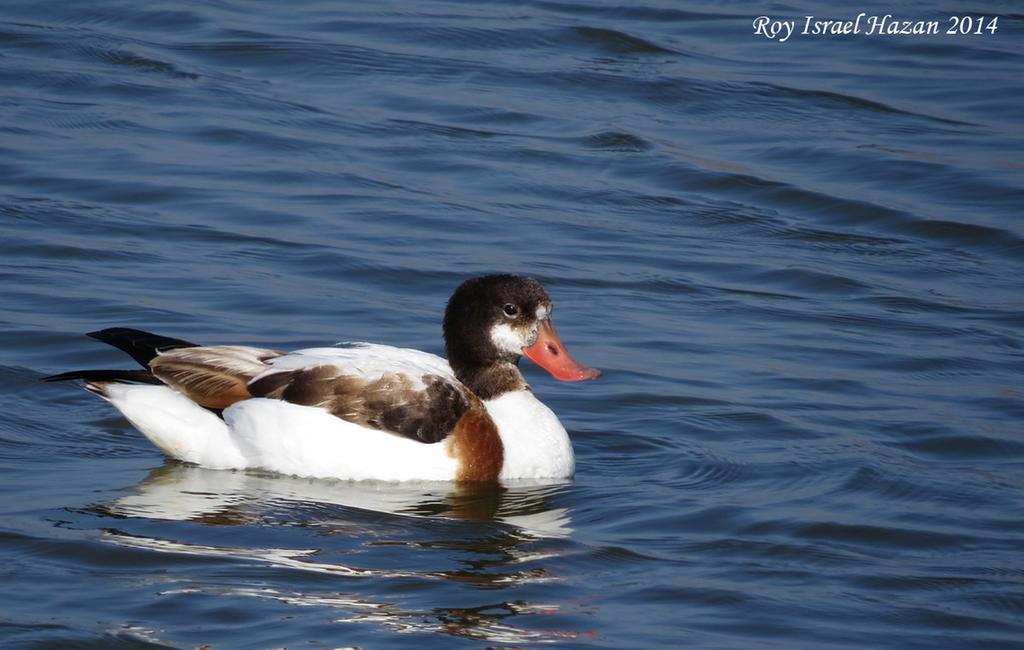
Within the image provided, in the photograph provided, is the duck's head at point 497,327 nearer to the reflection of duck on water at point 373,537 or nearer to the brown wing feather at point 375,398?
the brown wing feather at point 375,398

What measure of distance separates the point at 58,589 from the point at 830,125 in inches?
417

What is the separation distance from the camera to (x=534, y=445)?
9375 millimetres

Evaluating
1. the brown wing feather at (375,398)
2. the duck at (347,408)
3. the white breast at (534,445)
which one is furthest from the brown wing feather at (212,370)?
the white breast at (534,445)

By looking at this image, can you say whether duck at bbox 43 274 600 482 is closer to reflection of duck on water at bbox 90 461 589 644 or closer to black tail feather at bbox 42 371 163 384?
black tail feather at bbox 42 371 163 384

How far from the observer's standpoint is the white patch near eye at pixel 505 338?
31.9 ft

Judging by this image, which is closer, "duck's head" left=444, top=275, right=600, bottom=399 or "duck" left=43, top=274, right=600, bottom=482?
"duck" left=43, top=274, right=600, bottom=482

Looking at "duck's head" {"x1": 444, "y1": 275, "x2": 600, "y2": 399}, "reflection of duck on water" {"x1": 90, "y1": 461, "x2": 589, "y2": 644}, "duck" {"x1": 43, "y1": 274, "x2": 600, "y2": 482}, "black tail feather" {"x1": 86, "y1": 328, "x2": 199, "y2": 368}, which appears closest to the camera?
"reflection of duck on water" {"x1": 90, "y1": 461, "x2": 589, "y2": 644}

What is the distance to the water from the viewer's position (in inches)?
298

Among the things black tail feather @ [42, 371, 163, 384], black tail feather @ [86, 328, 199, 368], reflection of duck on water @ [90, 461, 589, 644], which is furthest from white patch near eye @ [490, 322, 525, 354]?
black tail feather @ [42, 371, 163, 384]

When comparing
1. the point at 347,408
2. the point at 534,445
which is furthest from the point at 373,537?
the point at 534,445

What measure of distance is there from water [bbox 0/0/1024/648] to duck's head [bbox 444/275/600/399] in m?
0.66

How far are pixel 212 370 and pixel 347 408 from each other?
0.80m

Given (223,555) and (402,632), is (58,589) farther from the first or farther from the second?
(402,632)

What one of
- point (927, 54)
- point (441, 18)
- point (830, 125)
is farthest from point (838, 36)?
point (441, 18)
